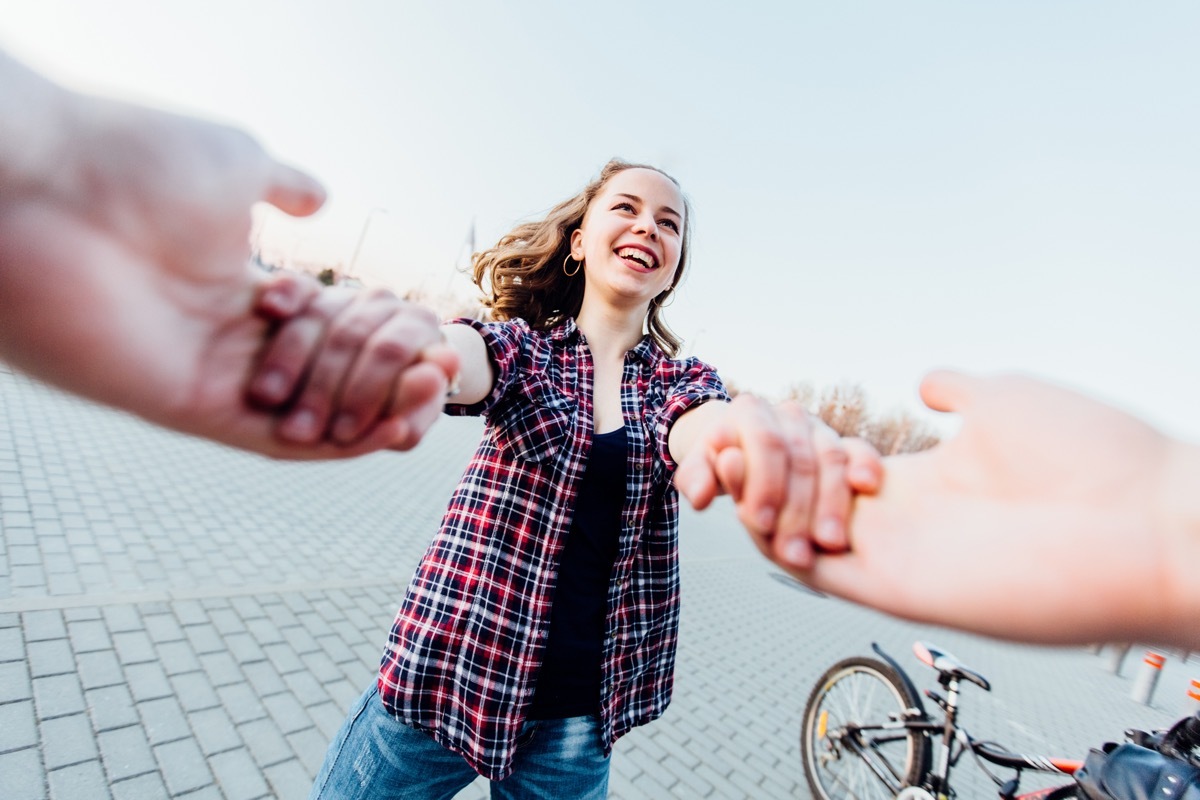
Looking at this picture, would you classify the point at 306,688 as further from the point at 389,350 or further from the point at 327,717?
the point at 389,350

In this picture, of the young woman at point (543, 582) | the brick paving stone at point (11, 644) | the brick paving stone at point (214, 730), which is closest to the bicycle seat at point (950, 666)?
the young woman at point (543, 582)

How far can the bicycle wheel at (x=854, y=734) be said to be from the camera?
11.3ft

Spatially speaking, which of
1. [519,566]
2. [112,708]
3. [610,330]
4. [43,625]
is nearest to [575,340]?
[610,330]

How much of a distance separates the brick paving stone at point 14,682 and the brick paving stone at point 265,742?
0.93m

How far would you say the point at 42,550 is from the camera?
13.1 ft

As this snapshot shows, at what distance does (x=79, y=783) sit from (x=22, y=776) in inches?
7.6

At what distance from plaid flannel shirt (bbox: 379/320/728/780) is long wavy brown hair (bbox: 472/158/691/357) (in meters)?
0.49

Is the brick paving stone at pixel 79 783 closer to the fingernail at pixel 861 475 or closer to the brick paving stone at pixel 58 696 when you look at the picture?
the brick paving stone at pixel 58 696

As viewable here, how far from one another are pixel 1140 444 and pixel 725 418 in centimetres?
46

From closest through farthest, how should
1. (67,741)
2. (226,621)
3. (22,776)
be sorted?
(22,776)
(67,741)
(226,621)

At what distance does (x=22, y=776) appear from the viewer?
7.91 feet

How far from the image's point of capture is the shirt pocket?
146 centimetres

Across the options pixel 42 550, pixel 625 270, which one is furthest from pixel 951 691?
pixel 42 550

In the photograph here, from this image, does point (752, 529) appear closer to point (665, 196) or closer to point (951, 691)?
point (665, 196)
